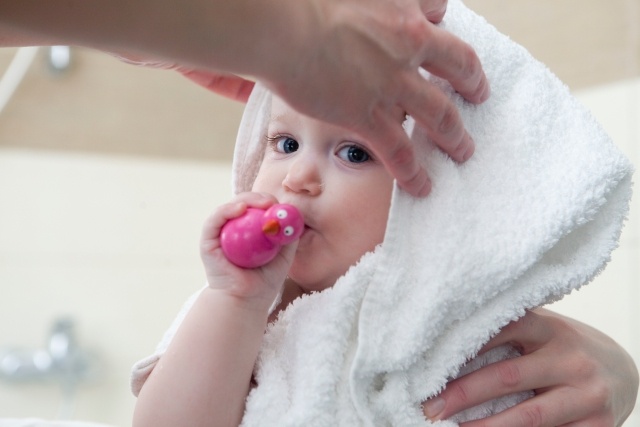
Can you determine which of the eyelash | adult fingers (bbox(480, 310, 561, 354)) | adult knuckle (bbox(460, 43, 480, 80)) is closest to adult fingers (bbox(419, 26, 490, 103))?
adult knuckle (bbox(460, 43, 480, 80))

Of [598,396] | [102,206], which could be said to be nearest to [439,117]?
[598,396]

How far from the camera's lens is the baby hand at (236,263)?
0.63 metres

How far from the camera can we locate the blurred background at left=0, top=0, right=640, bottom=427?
156 cm

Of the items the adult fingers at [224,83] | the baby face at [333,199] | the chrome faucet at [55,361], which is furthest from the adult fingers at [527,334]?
the chrome faucet at [55,361]

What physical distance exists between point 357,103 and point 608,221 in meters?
0.31

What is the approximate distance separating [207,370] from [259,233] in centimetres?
12

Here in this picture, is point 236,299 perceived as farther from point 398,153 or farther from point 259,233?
point 398,153

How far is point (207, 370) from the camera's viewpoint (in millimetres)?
618

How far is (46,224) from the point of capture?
64.5 inches

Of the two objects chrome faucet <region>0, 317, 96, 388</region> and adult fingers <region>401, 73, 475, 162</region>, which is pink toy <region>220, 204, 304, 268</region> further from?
chrome faucet <region>0, 317, 96, 388</region>

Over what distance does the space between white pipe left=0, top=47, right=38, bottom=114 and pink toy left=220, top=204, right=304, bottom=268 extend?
3.92ft

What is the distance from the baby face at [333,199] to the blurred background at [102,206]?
35.0 inches

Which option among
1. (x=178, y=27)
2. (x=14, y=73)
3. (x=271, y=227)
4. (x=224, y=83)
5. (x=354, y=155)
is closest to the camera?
(x=178, y=27)

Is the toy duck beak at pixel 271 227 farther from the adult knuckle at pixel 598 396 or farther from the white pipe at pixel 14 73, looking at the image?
the white pipe at pixel 14 73
